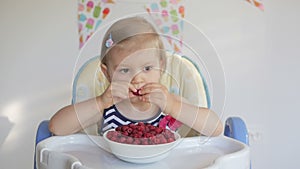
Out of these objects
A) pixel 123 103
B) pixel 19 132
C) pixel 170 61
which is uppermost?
pixel 170 61

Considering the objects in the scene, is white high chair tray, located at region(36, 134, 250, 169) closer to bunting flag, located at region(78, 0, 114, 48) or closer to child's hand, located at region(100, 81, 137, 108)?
child's hand, located at region(100, 81, 137, 108)

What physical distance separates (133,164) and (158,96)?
0.17 meters

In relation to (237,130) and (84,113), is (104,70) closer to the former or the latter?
(84,113)

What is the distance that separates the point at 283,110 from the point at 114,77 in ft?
4.80

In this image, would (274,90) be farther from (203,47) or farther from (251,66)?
(203,47)

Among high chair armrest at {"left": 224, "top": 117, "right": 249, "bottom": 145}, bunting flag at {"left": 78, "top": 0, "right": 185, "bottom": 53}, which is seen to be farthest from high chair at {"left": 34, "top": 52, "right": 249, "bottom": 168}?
bunting flag at {"left": 78, "top": 0, "right": 185, "bottom": 53}

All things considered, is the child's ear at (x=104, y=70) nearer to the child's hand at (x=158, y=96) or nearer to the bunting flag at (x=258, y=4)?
the child's hand at (x=158, y=96)

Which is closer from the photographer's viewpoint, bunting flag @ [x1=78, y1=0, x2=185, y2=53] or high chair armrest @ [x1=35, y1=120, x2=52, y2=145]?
high chair armrest @ [x1=35, y1=120, x2=52, y2=145]

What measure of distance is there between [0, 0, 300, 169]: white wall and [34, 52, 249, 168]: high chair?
3.44 feet

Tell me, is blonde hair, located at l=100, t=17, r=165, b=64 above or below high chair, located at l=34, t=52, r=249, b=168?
above

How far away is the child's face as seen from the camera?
0.81m

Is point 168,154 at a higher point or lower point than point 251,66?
lower

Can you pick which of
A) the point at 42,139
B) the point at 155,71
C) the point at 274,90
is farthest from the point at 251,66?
the point at 42,139

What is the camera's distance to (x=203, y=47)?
90cm
